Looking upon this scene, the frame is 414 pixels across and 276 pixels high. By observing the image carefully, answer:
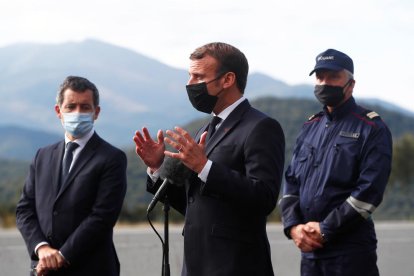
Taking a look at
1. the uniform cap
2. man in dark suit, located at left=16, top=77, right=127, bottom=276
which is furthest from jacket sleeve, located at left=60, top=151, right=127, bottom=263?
the uniform cap

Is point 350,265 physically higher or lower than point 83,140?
lower

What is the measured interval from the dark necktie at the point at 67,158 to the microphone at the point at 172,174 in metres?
1.14

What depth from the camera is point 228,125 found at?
4.24 meters

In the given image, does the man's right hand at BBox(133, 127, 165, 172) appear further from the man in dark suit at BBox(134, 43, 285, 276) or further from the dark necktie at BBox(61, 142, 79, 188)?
the dark necktie at BBox(61, 142, 79, 188)

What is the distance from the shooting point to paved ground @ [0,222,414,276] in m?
8.80

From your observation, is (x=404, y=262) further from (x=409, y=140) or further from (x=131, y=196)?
(x=131, y=196)

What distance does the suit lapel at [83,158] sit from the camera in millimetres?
5020

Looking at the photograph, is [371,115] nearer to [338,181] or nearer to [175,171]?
[338,181]

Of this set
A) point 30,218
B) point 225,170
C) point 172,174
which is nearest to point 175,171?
point 172,174

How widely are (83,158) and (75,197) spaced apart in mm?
263

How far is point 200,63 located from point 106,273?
1546mm

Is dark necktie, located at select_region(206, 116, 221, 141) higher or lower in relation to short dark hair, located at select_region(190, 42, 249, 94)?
lower

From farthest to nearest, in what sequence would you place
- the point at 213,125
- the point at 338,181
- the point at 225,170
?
the point at 338,181 < the point at 213,125 < the point at 225,170

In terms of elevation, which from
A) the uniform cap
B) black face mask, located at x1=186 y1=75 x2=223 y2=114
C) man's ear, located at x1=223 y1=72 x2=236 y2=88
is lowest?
black face mask, located at x1=186 y1=75 x2=223 y2=114
